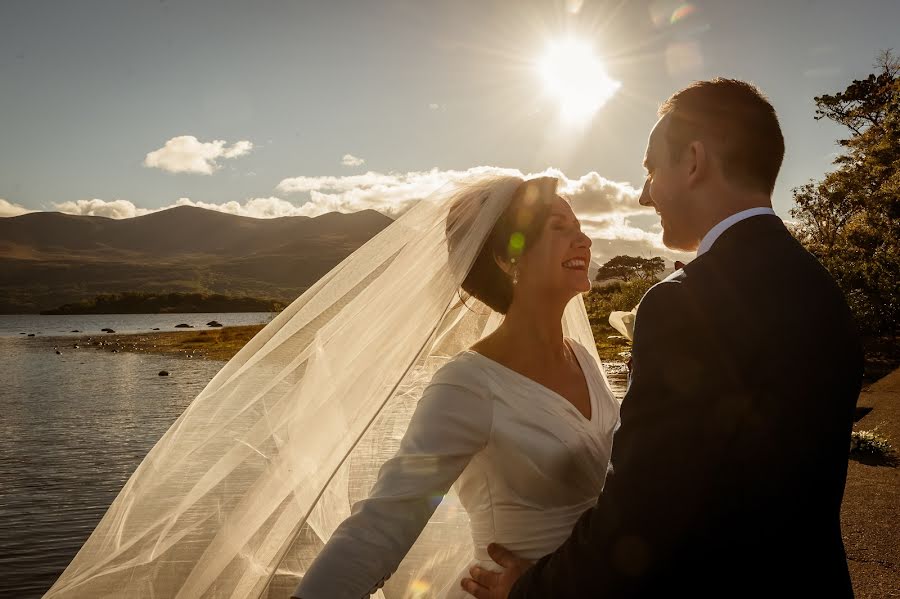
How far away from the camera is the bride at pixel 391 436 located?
2506 mm

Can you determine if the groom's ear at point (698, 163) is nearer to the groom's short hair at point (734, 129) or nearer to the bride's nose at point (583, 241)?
the groom's short hair at point (734, 129)

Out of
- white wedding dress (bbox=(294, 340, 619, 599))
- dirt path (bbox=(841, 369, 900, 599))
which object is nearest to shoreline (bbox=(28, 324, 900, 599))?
dirt path (bbox=(841, 369, 900, 599))

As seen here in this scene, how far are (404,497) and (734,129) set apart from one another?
167cm

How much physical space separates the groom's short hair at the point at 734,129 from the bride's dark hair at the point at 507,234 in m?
1.20

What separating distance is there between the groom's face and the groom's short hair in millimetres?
37

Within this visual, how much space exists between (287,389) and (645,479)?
72.2 inches

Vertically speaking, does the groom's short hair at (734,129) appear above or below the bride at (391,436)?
above

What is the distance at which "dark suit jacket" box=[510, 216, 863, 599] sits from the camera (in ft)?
5.08

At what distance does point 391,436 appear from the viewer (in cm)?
324

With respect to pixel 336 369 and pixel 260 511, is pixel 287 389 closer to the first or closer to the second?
pixel 336 369

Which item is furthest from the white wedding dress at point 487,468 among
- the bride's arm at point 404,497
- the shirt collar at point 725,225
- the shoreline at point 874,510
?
the shoreline at point 874,510

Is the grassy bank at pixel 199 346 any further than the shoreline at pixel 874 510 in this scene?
Yes

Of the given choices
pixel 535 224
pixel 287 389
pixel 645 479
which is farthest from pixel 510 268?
pixel 645 479

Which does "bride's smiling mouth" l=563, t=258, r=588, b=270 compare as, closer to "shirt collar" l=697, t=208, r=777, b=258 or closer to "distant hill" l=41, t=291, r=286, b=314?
"shirt collar" l=697, t=208, r=777, b=258
